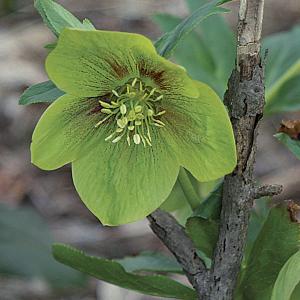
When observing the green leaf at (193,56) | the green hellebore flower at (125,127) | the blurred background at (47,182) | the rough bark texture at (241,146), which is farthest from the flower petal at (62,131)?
the blurred background at (47,182)

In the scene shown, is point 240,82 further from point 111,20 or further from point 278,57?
point 111,20

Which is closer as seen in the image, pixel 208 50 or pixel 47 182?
pixel 208 50

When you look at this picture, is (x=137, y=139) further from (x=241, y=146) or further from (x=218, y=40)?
(x=218, y=40)

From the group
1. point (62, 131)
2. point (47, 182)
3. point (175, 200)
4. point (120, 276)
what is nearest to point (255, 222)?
point (175, 200)

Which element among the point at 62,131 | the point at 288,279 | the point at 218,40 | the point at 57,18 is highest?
the point at 218,40

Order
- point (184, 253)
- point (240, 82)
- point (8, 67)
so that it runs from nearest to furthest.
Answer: point (240, 82) → point (184, 253) → point (8, 67)

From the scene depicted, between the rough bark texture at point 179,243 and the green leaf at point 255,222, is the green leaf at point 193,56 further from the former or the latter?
the rough bark texture at point 179,243

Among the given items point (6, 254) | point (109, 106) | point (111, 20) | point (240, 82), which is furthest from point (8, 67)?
point (240, 82)

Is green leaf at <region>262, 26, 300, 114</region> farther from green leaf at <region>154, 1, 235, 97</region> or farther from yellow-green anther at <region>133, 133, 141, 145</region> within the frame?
yellow-green anther at <region>133, 133, 141, 145</region>
